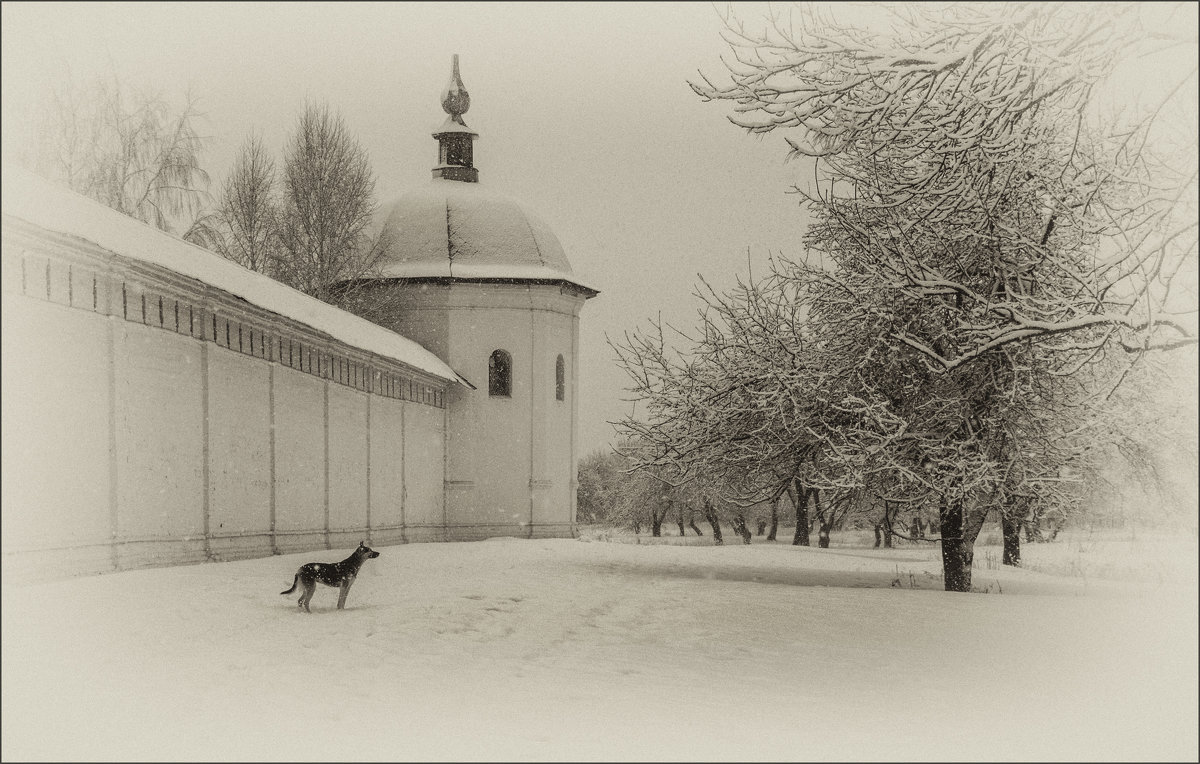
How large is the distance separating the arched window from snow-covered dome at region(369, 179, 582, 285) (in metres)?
2.05

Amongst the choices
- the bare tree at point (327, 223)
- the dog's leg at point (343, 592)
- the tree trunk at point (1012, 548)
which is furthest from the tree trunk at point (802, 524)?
the dog's leg at point (343, 592)

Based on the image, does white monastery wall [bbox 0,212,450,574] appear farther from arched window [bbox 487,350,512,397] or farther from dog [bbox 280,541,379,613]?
arched window [bbox 487,350,512,397]

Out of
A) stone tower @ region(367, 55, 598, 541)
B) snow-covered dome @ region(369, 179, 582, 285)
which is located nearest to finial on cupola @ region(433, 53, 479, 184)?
snow-covered dome @ region(369, 179, 582, 285)

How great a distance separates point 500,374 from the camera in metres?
32.9

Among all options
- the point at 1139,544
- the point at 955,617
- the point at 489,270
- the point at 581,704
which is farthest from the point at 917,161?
the point at 1139,544

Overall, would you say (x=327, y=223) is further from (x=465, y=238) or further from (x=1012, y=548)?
(x=1012, y=548)

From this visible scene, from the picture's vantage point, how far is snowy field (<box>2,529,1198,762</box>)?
6.87 meters

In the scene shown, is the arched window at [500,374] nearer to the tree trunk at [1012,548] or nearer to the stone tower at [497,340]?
the stone tower at [497,340]

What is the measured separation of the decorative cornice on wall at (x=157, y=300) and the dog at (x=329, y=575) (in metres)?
3.68

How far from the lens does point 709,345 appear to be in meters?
19.7

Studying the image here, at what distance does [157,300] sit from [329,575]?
4.49 m

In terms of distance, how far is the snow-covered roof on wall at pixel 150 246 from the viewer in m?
12.6

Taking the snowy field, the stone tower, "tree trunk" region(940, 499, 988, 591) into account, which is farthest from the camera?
the stone tower

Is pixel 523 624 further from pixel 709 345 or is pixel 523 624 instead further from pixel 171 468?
pixel 709 345
